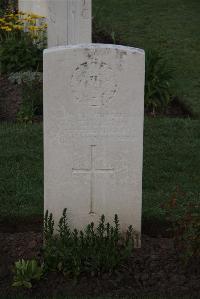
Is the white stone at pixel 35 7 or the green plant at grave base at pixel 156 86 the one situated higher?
the white stone at pixel 35 7

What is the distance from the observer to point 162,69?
31.5 ft

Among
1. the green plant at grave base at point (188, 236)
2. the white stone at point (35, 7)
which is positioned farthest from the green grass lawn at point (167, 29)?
the green plant at grave base at point (188, 236)

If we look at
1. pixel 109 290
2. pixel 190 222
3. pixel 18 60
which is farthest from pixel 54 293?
pixel 18 60

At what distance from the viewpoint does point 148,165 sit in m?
7.22

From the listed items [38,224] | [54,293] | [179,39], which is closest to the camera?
[54,293]

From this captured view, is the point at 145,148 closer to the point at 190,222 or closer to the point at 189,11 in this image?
the point at 190,222

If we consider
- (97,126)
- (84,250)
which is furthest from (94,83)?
(84,250)

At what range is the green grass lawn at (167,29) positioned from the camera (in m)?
10.9

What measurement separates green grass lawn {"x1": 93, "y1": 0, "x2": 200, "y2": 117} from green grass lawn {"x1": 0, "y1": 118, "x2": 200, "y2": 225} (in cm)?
118

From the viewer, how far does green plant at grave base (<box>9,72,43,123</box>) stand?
8.74 m

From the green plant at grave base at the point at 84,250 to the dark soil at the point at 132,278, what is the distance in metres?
0.08

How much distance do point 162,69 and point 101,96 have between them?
473 cm

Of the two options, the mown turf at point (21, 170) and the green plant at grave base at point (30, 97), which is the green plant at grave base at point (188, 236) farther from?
the green plant at grave base at point (30, 97)

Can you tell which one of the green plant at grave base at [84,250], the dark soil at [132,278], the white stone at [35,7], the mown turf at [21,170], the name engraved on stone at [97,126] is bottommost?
the dark soil at [132,278]
